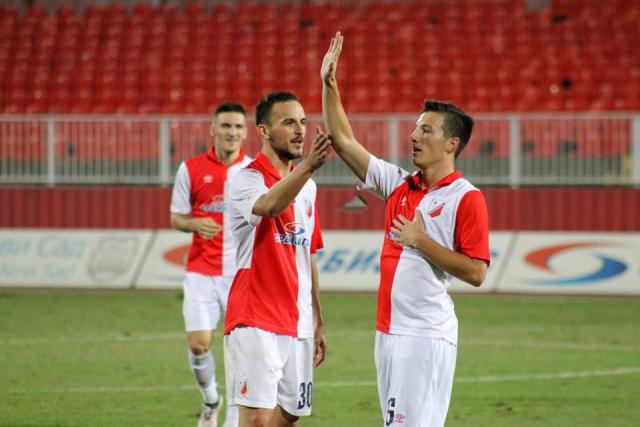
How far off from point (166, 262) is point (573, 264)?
5.65 meters

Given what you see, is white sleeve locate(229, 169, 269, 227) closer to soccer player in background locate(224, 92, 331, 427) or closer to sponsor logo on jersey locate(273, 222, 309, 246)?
soccer player in background locate(224, 92, 331, 427)

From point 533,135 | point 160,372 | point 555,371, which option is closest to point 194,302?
point 160,372

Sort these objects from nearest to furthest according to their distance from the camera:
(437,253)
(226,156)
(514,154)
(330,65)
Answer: (437,253) → (330,65) → (226,156) → (514,154)

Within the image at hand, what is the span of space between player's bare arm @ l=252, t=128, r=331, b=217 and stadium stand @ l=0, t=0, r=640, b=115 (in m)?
16.0

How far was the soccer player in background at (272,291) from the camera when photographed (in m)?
5.76

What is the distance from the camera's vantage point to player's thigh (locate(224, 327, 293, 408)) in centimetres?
573

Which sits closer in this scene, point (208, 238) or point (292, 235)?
point (292, 235)

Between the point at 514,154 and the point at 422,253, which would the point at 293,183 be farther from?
the point at 514,154

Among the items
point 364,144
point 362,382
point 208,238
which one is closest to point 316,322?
point 208,238

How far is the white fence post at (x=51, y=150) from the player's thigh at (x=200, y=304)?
1023 cm

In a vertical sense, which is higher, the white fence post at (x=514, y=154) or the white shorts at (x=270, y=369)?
the white fence post at (x=514, y=154)

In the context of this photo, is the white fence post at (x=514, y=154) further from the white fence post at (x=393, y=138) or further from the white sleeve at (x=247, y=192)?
the white sleeve at (x=247, y=192)

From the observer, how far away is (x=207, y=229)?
8.45 metres

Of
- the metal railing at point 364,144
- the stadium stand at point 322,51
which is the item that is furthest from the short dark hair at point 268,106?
the stadium stand at point 322,51
